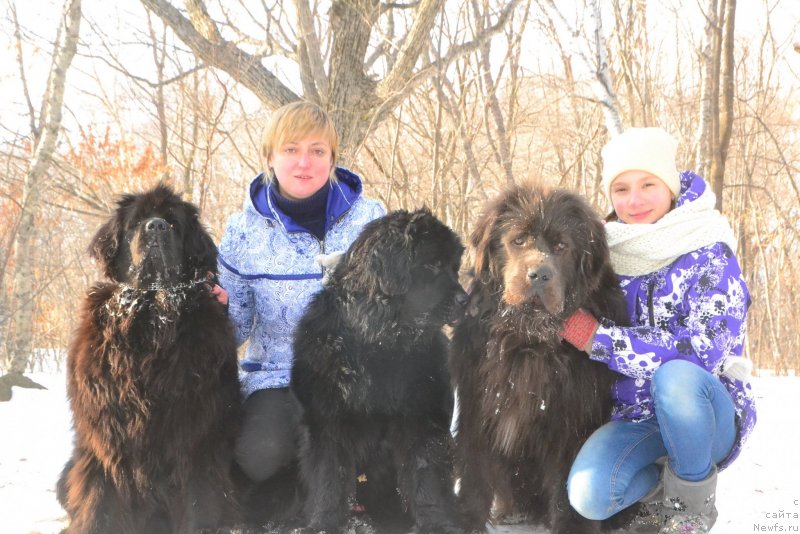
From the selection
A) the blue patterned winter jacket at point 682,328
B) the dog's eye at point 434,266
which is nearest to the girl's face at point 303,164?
the dog's eye at point 434,266

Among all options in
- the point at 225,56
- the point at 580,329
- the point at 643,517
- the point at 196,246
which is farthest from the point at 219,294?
the point at 225,56

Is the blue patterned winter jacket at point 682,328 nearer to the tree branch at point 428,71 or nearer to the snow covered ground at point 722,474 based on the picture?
the snow covered ground at point 722,474

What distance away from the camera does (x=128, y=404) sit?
2.34 m

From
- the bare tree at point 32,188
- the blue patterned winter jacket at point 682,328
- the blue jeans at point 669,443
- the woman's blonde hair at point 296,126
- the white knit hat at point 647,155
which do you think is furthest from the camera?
the bare tree at point 32,188

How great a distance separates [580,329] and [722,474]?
1.68m

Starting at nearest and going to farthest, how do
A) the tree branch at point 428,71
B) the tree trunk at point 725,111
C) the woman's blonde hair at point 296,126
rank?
the woman's blonde hair at point 296,126 < the tree branch at point 428,71 < the tree trunk at point 725,111

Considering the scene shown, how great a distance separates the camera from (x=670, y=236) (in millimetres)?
2414

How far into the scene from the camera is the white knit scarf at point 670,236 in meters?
2.42

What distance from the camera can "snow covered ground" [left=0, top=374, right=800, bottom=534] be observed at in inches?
104

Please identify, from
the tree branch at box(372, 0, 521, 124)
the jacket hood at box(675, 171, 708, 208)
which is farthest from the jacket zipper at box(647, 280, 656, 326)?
the tree branch at box(372, 0, 521, 124)

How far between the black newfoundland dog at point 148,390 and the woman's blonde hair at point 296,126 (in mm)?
678

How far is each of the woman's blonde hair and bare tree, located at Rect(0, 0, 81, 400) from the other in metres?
3.63

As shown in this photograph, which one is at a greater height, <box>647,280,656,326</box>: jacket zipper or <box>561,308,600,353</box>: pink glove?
<box>647,280,656,326</box>: jacket zipper

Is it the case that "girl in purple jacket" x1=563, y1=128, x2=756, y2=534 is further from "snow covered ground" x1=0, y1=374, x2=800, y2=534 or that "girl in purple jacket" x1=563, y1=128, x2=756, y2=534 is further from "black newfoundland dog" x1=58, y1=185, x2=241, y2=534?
"black newfoundland dog" x1=58, y1=185, x2=241, y2=534
